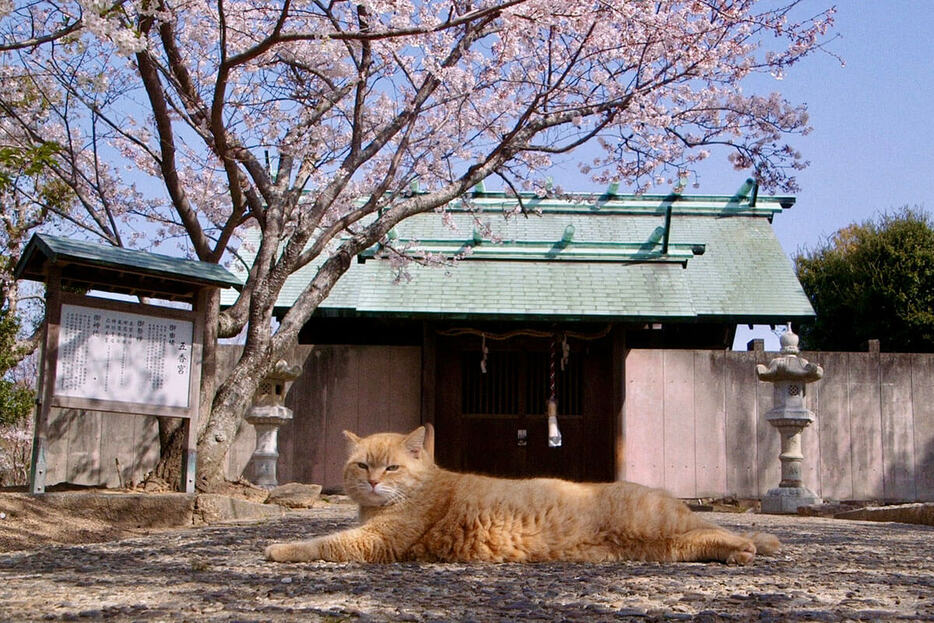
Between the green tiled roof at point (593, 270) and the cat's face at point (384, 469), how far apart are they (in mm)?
7202

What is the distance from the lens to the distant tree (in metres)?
18.7

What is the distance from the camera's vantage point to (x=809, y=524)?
8539mm

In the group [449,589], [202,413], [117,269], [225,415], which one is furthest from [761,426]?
[449,589]

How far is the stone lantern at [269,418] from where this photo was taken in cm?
1148

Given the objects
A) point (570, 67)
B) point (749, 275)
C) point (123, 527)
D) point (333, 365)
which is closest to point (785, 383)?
point (749, 275)

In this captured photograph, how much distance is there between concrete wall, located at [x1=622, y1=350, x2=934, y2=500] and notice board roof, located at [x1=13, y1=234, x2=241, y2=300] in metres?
6.56

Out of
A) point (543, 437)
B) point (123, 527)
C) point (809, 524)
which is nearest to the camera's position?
point (123, 527)

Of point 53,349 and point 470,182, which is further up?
point 470,182

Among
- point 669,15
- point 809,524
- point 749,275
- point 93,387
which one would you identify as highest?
point 669,15

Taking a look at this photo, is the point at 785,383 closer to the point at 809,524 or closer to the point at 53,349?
the point at 809,524

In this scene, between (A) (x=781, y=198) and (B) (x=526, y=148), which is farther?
(A) (x=781, y=198)

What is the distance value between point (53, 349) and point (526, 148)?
4885 mm

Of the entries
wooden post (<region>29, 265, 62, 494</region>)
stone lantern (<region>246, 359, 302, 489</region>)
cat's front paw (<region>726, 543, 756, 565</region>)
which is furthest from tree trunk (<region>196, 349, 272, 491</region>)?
cat's front paw (<region>726, 543, 756, 565</region>)

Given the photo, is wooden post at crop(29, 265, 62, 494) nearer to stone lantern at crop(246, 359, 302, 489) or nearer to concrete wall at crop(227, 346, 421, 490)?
stone lantern at crop(246, 359, 302, 489)
